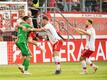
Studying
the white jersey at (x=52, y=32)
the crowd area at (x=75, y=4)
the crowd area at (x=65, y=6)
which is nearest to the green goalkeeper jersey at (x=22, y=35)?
the white jersey at (x=52, y=32)

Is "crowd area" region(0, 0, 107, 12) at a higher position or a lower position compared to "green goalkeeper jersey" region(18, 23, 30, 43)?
lower

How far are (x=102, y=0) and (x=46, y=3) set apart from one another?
404cm

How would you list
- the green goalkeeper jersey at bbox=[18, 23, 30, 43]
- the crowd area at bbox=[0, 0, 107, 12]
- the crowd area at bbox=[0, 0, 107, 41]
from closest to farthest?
the green goalkeeper jersey at bbox=[18, 23, 30, 43] < the crowd area at bbox=[0, 0, 107, 41] < the crowd area at bbox=[0, 0, 107, 12]

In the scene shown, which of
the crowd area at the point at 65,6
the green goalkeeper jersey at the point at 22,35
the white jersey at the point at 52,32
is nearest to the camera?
the green goalkeeper jersey at the point at 22,35

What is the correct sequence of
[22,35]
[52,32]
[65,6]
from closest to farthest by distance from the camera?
[22,35], [52,32], [65,6]

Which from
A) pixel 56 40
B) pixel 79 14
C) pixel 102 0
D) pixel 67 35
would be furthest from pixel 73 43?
pixel 56 40

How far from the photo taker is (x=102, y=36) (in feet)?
117

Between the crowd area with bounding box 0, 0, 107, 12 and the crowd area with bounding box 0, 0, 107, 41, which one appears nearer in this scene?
the crowd area with bounding box 0, 0, 107, 41

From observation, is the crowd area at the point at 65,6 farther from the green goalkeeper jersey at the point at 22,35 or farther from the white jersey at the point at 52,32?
the green goalkeeper jersey at the point at 22,35

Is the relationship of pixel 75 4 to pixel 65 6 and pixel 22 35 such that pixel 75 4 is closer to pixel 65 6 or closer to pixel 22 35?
pixel 65 6

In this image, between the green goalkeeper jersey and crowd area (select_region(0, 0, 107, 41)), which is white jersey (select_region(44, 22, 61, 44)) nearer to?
the green goalkeeper jersey

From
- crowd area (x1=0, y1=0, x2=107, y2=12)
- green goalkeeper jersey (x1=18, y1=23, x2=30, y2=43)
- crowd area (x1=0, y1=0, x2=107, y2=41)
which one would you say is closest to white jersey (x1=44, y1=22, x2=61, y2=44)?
green goalkeeper jersey (x1=18, y1=23, x2=30, y2=43)

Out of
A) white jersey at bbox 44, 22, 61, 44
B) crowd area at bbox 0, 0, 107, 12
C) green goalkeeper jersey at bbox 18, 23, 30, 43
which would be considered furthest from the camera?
crowd area at bbox 0, 0, 107, 12

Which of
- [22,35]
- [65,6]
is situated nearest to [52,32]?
[22,35]
